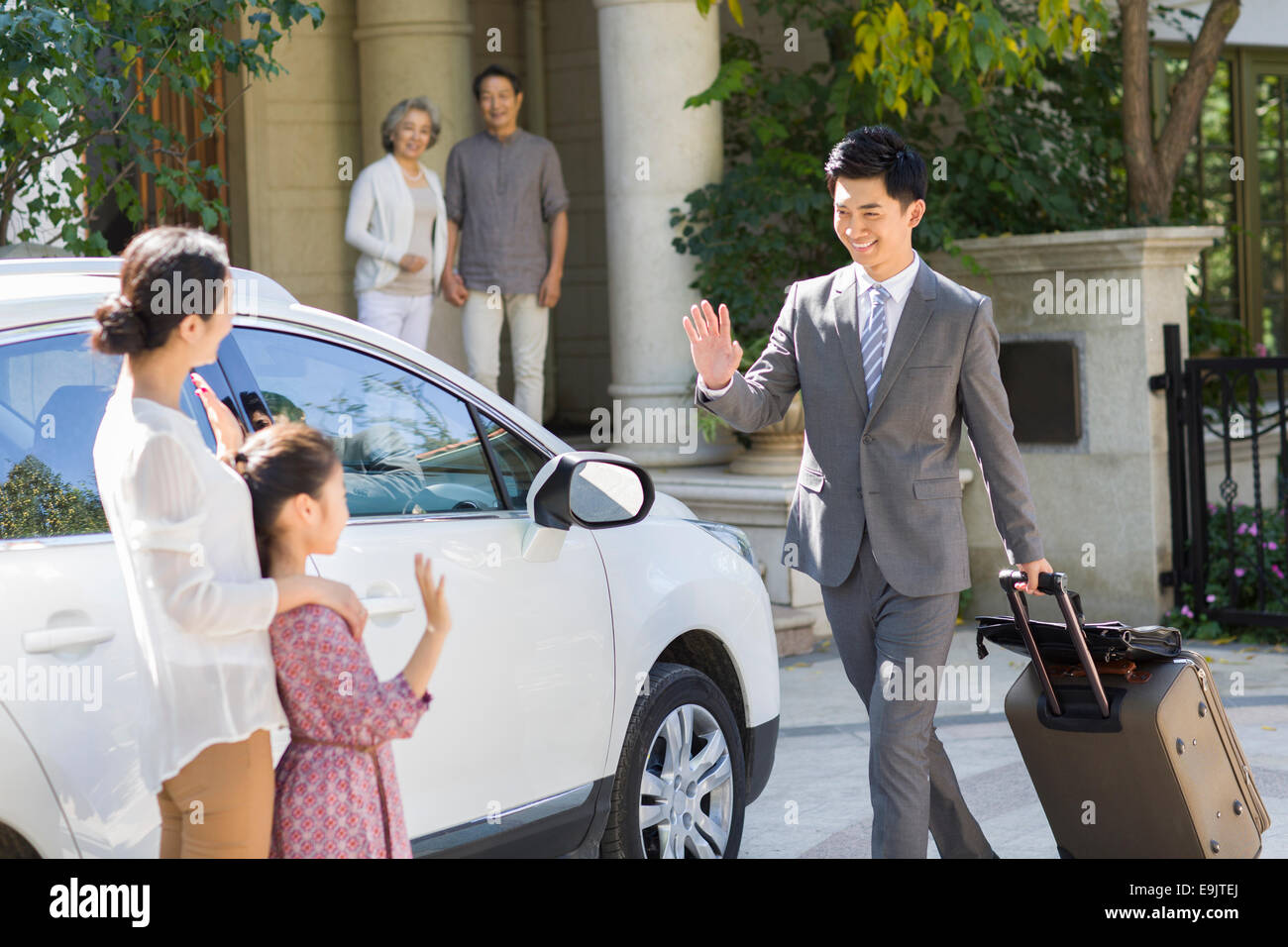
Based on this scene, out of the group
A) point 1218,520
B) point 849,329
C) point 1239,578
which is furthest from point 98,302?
point 1218,520

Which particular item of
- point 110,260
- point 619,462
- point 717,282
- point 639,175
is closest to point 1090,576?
point 717,282

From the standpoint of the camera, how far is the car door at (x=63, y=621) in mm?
2750

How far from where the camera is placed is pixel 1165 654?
3875 millimetres

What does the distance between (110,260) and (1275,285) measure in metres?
12.1

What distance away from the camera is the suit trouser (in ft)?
12.7

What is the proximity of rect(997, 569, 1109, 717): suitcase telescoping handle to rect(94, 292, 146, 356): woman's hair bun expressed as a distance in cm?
206

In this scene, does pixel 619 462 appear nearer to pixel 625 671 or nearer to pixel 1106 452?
pixel 625 671

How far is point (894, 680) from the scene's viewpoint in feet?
12.8

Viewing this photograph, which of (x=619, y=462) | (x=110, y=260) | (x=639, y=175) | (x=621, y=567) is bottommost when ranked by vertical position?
(x=621, y=567)

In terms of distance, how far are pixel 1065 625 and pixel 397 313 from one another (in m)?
5.11

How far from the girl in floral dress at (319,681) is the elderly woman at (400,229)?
5612mm

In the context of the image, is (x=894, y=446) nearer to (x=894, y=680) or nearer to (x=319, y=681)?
(x=894, y=680)

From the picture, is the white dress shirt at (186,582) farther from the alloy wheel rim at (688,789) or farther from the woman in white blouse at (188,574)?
the alloy wheel rim at (688,789)

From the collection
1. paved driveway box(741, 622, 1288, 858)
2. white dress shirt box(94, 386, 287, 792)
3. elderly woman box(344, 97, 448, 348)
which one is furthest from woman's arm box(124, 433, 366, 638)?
elderly woman box(344, 97, 448, 348)
